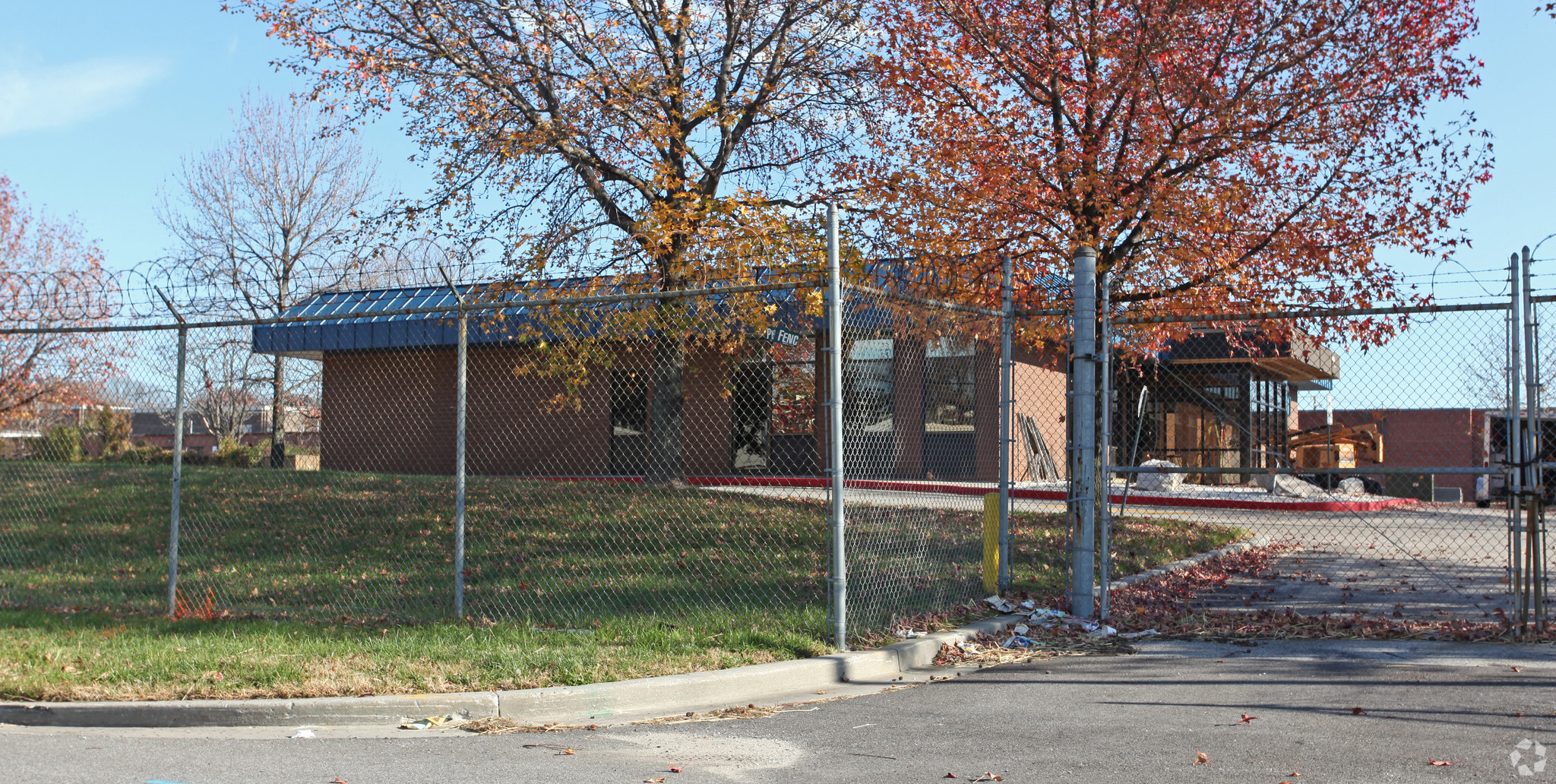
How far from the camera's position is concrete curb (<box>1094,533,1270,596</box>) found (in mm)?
9625

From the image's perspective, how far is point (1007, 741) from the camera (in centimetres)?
500

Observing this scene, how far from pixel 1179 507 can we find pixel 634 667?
15.3 meters

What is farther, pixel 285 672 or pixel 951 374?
pixel 951 374

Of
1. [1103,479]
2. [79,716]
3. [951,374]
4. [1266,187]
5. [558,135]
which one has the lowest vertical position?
[79,716]

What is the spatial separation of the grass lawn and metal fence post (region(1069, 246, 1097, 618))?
98cm

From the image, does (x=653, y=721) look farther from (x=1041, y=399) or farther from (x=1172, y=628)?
(x=1041, y=399)

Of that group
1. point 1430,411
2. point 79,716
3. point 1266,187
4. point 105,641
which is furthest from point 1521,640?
point 1430,411

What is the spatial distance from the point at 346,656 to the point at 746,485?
14.8m

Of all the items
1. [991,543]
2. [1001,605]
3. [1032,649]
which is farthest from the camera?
[991,543]

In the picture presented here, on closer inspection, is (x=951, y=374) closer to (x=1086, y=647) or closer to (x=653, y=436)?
(x=1086, y=647)

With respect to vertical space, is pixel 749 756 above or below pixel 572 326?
below

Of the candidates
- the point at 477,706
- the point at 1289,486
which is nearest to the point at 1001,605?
the point at 477,706

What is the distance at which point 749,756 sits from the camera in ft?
16.0

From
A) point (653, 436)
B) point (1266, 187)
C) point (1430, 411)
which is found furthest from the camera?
point (1430, 411)
